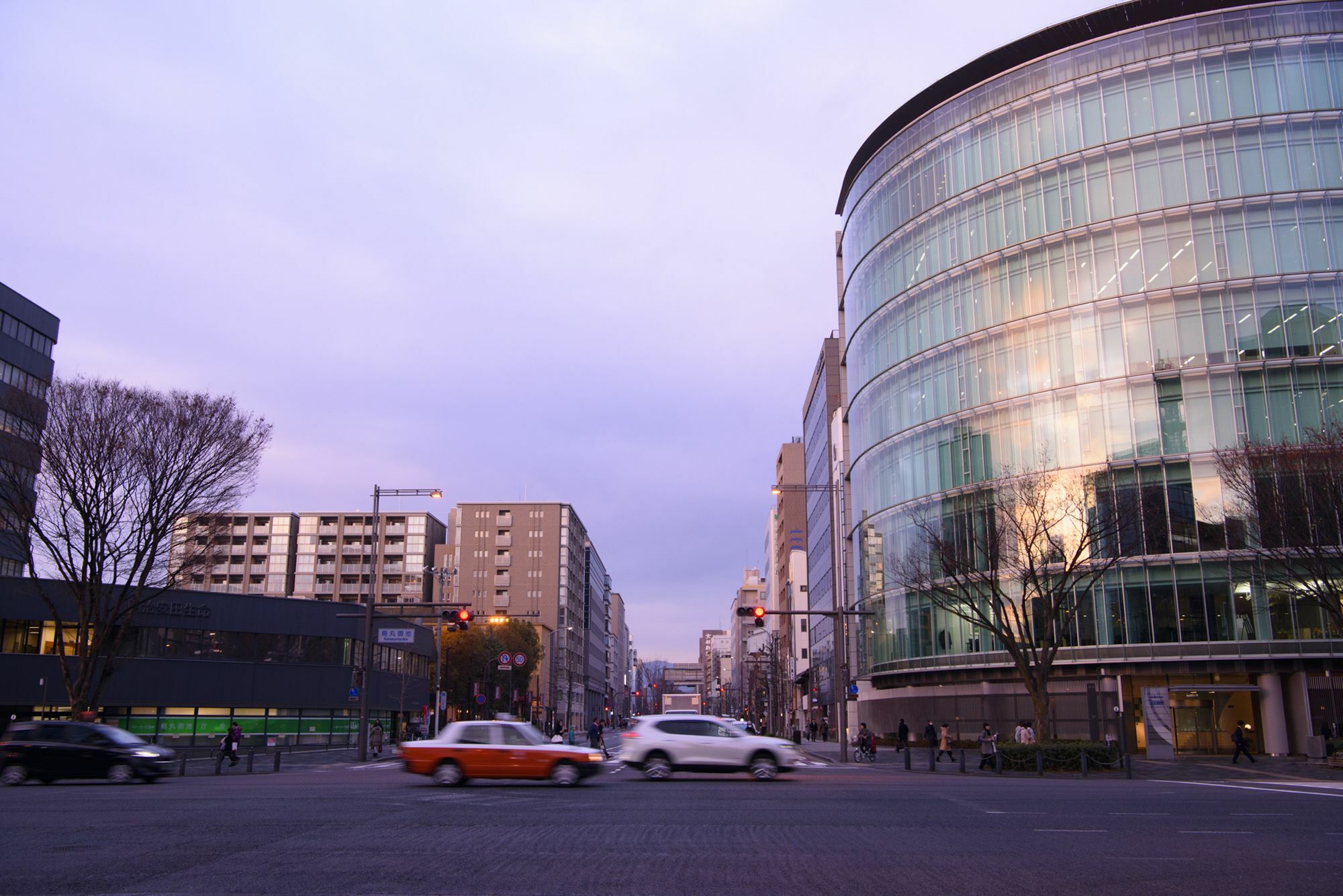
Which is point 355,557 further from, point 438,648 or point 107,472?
point 107,472

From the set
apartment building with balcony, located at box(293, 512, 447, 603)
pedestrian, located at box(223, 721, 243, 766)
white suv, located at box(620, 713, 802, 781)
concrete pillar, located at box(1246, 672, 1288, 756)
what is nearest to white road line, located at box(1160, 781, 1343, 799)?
white suv, located at box(620, 713, 802, 781)

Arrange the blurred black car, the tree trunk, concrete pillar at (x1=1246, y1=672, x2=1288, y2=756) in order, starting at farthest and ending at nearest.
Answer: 1. concrete pillar at (x1=1246, y1=672, x2=1288, y2=756)
2. the tree trunk
3. the blurred black car

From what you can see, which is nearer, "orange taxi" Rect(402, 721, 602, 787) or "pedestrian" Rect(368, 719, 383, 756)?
"orange taxi" Rect(402, 721, 602, 787)

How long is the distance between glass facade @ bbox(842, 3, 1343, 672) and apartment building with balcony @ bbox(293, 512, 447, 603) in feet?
267

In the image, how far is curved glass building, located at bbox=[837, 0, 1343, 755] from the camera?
46.0m

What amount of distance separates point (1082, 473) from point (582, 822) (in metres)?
40.6

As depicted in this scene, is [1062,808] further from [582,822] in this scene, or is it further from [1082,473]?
[1082,473]

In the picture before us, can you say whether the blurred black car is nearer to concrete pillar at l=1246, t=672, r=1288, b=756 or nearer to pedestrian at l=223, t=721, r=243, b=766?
pedestrian at l=223, t=721, r=243, b=766

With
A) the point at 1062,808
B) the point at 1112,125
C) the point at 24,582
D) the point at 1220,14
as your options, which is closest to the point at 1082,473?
the point at 1112,125

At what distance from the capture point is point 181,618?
2179 inches

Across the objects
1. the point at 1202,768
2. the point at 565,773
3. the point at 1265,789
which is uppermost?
the point at 565,773

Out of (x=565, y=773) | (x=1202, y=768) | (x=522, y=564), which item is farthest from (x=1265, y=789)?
(x=522, y=564)

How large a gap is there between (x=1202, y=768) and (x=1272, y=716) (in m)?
11.4

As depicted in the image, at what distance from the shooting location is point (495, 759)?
23.9 m
